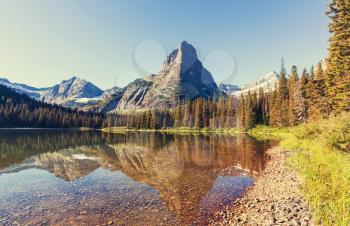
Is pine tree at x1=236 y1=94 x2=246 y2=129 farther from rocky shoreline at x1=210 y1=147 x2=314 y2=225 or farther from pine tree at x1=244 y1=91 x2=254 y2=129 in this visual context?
rocky shoreline at x1=210 y1=147 x2=314 y2=225

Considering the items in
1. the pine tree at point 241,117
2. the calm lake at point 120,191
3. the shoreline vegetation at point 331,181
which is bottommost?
the calm lake at point 120,191

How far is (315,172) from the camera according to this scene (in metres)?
16.7

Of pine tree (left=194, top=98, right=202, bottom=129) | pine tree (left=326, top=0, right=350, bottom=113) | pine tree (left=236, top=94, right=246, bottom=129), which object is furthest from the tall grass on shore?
pine tree (left=194, top=98, right=202, bottom=129)

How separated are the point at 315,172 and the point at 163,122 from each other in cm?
15669

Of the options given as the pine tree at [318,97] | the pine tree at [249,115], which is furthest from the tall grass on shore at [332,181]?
the pine tree at [249,115]

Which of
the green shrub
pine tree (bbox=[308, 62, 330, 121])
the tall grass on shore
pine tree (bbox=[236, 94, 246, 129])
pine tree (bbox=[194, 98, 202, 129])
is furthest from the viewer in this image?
pine tree (bbox=[194, 98, 202, 129])

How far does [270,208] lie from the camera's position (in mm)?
13344

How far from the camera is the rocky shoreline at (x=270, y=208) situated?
1127cm

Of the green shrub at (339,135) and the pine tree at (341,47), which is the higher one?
the pine tree at (341,47)

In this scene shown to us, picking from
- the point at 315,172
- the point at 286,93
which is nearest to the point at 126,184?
the point at 315,172

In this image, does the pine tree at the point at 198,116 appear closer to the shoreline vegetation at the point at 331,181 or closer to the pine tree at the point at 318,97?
the pine tree at the point at 318,97

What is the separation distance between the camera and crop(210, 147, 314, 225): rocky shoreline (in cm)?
1127

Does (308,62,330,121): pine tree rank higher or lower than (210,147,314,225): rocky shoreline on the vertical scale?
higher

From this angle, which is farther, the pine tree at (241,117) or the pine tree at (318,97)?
the pine tree at (241,117)
